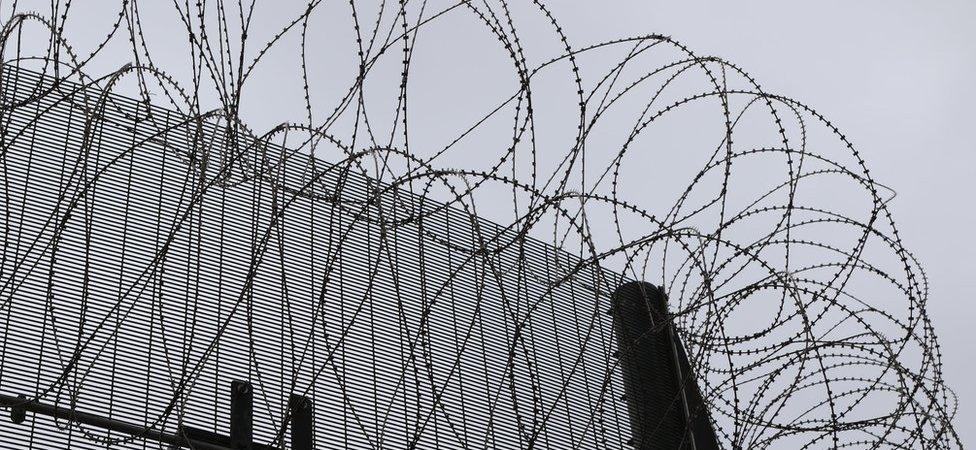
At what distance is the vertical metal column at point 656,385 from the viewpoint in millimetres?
6816

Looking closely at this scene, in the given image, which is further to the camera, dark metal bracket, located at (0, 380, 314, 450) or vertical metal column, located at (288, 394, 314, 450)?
vertical metal column, located at (288, 394, 314, 450)

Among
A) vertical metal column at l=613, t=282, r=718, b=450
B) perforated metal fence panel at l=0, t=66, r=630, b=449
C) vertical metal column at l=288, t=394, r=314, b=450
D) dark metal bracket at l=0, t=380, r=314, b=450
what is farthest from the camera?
vertical metal column at l=613, t=282, r=718, b=450

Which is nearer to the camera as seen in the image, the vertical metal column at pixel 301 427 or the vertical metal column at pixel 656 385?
the vertical metal column at pixel 301 427

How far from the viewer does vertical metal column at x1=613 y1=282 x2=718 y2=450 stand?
6.82m

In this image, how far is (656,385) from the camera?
714 cm

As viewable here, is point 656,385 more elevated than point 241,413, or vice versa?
point 656,385

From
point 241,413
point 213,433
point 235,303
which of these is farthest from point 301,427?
point 235,303

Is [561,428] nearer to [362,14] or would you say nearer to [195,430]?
[195,430]

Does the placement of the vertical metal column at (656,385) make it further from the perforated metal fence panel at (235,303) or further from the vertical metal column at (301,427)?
the vertical metal column at (301,427)

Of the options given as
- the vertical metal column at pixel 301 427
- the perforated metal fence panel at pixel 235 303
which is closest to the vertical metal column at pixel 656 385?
the perforated metal fence panel at pixel 235 303

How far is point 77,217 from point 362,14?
232cm

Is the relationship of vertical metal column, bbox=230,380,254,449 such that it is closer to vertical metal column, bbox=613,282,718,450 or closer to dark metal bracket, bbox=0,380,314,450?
dark metal bracket, bbox=0,380,314,450

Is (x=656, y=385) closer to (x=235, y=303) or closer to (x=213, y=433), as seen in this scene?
(x=235, y=303)

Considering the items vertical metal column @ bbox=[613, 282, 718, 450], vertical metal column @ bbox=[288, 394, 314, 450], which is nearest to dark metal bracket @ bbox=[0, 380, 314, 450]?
vertical metal column @ bbox=[288, 394, 314, 450]
